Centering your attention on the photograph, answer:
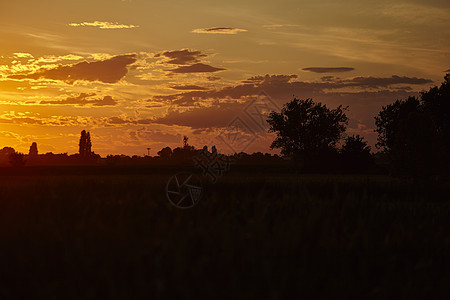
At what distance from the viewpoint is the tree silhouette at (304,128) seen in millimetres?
99750

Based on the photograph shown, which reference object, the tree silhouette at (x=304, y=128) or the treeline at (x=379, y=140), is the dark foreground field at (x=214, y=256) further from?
the tree silhouette at (x=304, y=128)

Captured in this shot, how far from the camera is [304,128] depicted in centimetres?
10138

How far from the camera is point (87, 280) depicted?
22.0 ft

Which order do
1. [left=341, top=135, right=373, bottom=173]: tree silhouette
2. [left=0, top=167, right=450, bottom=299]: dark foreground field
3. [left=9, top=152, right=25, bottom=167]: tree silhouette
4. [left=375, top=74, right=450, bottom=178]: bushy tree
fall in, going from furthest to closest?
[left=9, top=152, right=25, bottom=167]: tree silhouette < [left=341, top=135, right=373, bottom=173]: tree silhouette < [left=375, top=74, right=450, bottom=178]: bushy tree < [left=0, top=167, right=450, bottom=299]: dark foreground field

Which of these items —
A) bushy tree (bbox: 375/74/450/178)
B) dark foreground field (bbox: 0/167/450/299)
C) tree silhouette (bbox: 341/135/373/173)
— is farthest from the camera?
tree silhouette (bbox: 341/135/373/173)

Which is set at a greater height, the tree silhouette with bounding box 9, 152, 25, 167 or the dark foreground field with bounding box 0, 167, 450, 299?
the tree silhouette with bounding box 9, 152, 25, 167

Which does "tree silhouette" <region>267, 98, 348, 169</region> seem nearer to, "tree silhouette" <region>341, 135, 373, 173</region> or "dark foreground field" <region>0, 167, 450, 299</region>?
"tree silhouette" <region>341, 135, 373, 173</region>

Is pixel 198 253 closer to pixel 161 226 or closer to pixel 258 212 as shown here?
pixel 161 226

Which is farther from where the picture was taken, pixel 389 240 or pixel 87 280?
pixel 389 240

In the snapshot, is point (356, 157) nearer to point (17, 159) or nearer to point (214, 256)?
point (17, 159)

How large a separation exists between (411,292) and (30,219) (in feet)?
20.2

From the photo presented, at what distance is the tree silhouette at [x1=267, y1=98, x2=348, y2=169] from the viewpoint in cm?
9975

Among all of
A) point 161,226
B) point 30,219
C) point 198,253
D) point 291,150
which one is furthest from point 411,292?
point 291,150

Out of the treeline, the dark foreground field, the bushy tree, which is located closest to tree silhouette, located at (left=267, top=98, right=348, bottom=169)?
the treeline
